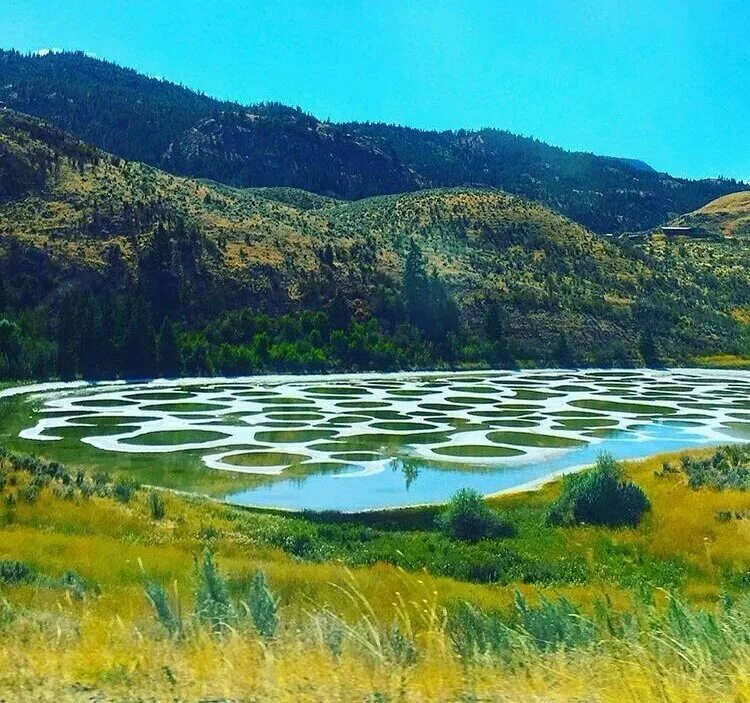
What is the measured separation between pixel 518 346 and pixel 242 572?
65.7 m

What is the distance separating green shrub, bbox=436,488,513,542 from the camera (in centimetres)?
1992

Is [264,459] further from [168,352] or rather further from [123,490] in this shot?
[168,352]

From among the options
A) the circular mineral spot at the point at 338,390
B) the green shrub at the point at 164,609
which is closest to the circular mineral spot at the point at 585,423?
the circular mineral spot at the point at 338,390

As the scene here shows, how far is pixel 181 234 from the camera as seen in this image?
→ 259 ft

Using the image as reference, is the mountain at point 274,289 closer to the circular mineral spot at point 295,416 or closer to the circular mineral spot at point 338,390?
the circular mineral spot at point 338,390

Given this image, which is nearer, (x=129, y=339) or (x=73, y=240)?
(x=129, y=339)

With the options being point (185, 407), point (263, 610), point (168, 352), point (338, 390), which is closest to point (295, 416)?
point (185, 407)

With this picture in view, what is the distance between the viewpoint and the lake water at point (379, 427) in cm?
2803

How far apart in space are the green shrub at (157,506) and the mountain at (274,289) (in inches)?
1503

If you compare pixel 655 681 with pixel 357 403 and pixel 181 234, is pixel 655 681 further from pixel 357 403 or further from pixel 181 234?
pixel 181 234

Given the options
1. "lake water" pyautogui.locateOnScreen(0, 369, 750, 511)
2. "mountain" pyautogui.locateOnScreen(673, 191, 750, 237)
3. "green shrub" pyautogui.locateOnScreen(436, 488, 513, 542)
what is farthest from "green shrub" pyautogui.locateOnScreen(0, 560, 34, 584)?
"mountain" pyautogui.locateOnScreen(673, 191, 750, 237)

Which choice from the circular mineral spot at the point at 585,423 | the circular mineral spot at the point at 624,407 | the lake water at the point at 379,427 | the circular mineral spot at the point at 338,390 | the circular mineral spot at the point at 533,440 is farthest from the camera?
the circular mineral spot at the point at 338,390

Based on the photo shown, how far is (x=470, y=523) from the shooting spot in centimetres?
2000

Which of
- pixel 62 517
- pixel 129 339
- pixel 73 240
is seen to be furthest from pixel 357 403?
pixel 73 240
